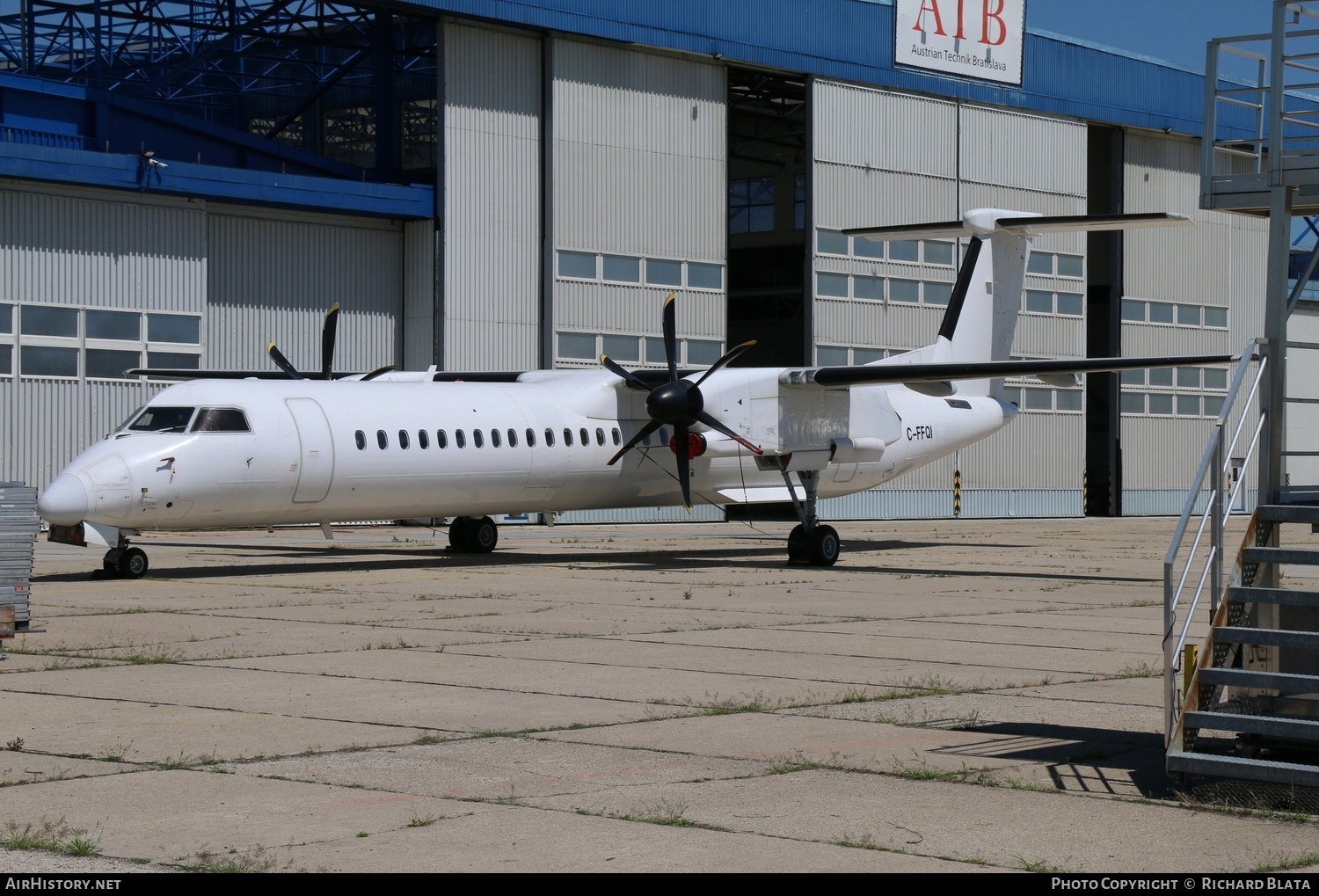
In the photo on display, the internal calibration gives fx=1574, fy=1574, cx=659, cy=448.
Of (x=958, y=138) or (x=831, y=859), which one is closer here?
(x=831, y=859)

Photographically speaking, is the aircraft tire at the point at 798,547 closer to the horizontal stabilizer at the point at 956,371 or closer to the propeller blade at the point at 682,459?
the propeller blade at the point at 682,459

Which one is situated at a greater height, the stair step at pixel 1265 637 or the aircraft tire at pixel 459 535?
the stair step at pixel 1265 637

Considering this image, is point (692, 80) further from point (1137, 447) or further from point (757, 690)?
point (757, 690)

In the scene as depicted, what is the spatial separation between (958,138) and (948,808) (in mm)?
41240

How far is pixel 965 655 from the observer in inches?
539

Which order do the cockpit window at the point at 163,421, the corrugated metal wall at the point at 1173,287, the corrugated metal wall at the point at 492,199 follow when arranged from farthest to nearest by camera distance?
1. the corrugated metal wall at the point at 1173,287
2. the corrugated metal wall at the point at 492,199
3. the cockpit window at the point at 163,421

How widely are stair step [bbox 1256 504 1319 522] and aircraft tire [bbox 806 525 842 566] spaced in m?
16.4

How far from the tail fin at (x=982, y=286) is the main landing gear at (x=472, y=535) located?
8509 millimetres

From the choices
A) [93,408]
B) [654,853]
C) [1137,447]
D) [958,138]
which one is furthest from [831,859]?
[1137,447]

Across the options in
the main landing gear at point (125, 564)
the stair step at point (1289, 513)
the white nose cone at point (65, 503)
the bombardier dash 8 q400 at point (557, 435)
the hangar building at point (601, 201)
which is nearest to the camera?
the stair step at point (1289, 513)

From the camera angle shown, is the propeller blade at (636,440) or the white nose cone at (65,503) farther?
the propeller blade at (636,440)

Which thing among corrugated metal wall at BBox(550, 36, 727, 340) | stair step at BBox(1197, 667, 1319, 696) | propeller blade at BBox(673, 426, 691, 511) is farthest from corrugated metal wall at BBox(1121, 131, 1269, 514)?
stair step at BBox(1197, 667, 1319, 696)

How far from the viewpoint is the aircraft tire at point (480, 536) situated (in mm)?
26375

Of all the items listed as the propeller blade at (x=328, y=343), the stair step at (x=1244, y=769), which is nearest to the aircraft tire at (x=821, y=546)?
the propeller blade at (x=328, y=343)
